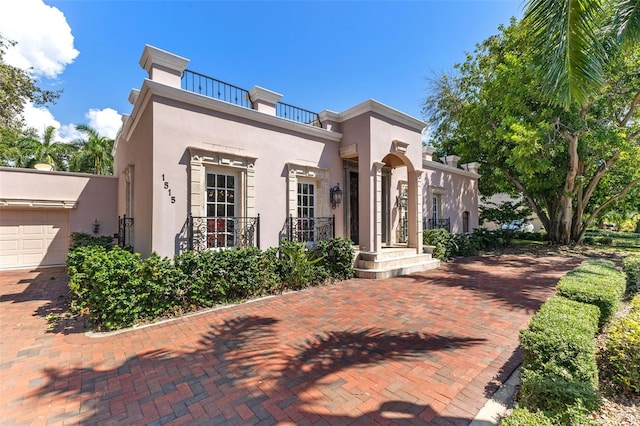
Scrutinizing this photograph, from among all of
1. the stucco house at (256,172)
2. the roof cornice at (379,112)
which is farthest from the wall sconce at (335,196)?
the roof cornice at (379,112)

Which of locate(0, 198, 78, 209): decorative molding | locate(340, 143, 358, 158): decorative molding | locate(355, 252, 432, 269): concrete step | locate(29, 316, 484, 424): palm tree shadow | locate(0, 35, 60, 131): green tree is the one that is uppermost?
locate(0, 35, 60, 131): green tree

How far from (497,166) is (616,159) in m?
4.82

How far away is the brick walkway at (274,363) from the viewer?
275 centimetres

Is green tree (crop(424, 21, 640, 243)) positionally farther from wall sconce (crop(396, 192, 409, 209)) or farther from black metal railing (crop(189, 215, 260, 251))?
black metal railing (crop(189, 215, 260, 251))

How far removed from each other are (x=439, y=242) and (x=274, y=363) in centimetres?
972

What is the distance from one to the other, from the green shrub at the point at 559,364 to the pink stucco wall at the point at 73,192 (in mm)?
14015

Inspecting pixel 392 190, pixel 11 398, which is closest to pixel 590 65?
pixel 392 190

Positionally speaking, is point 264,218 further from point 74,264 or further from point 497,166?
point 497,166

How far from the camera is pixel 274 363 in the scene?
3.62 metres

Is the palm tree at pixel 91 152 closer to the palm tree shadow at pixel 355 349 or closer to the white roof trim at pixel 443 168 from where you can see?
the white roof trim at pixel 443 168

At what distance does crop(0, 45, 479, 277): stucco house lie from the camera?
20.7 feet

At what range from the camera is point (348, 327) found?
4797 millimetres

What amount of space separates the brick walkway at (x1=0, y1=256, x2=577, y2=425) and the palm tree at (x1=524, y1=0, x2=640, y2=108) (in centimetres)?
434

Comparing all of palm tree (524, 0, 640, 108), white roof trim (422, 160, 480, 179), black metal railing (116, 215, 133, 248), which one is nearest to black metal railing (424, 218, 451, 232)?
white roof trim (422, 160, 480, 179)
